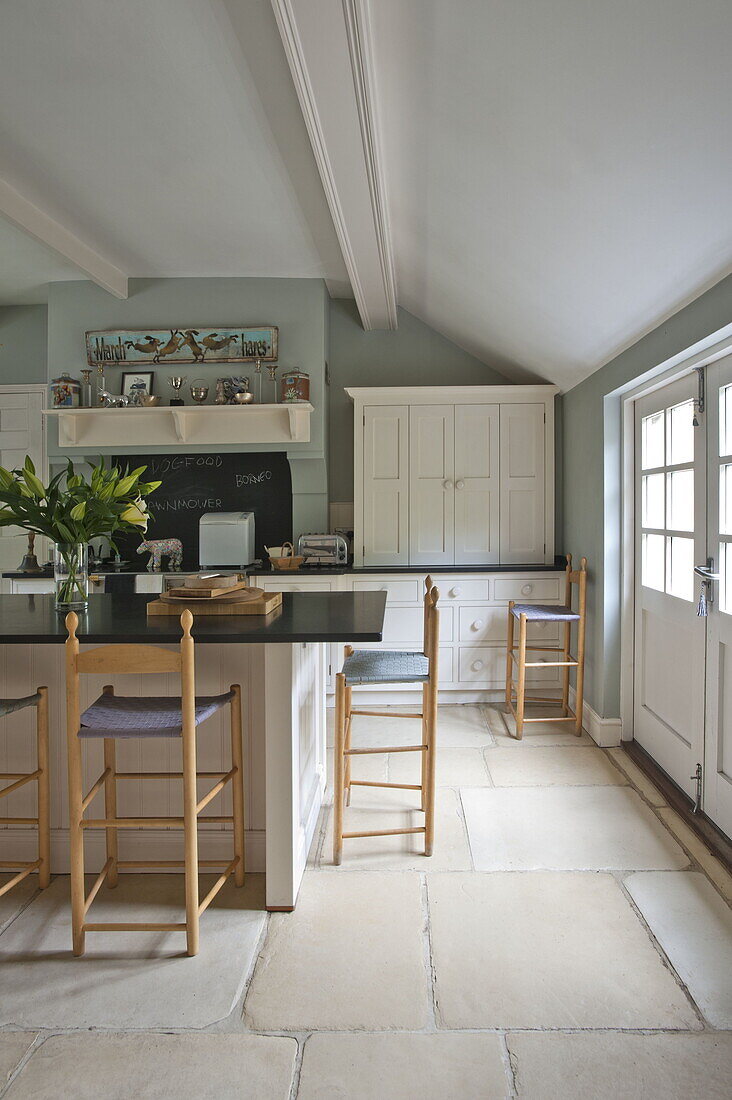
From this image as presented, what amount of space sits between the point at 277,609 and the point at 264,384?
96.9 inches

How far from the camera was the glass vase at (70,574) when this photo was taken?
242cm

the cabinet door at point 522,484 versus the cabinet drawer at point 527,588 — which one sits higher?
the cabinet door at point 522,484

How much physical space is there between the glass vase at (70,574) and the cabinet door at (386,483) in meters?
2.24

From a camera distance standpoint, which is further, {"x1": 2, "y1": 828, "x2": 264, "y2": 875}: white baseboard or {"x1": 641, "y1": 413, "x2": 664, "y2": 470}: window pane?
{"x1": 641, "y1": 413, "x2": 664, "y2": 470}: window pane

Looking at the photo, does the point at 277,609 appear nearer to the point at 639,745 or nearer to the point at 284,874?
the point at 284,874

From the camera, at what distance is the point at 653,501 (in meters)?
3.26

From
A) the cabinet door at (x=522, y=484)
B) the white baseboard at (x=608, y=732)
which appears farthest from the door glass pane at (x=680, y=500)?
the cabinet door at (x=522, y=484)

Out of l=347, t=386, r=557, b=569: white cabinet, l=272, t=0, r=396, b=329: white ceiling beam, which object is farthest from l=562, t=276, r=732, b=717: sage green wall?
l=272, t=0, r=396, b=329: white ceiling beam

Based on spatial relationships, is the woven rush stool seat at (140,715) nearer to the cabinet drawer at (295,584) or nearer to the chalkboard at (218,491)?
the cabinet drawer at (295,584)

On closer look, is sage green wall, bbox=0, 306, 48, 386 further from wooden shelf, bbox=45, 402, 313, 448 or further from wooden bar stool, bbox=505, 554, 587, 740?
wooden bar stool, bbox=505, 554, 587, 740

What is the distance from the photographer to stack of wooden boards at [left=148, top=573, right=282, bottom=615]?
2.30 metres

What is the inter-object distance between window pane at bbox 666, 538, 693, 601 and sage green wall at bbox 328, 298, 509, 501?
2239mm

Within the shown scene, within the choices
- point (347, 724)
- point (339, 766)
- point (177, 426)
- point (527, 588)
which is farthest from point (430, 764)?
point (177, 426)

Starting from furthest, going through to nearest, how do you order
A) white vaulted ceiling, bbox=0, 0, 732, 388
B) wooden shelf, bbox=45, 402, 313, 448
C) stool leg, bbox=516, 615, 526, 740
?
1. wooden shelf, bbox=45, 402, 313, 448
2. stool leg, bbox=516, 615, 526, 740
3. white vaulted ceiling, bbox=0, 0, 732, 388
